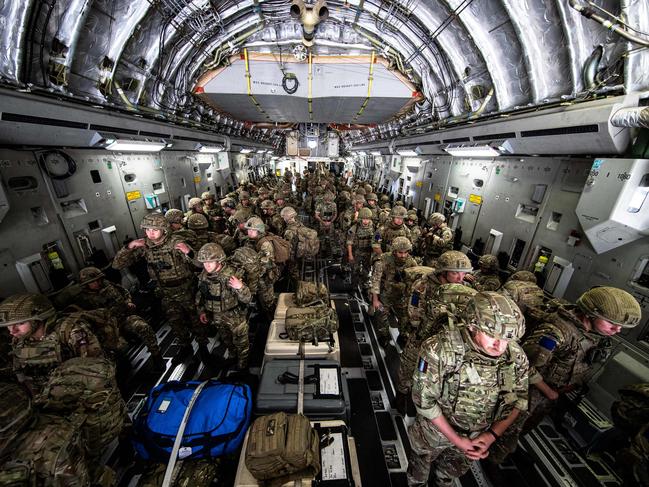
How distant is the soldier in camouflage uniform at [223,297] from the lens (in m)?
3.65

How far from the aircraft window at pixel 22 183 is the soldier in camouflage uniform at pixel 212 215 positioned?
4.02 metres

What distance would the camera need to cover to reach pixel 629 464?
254cm

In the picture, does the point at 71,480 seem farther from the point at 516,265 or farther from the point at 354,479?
the point at 516,265

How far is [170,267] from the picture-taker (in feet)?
14.2

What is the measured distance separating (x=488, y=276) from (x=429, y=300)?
2656mm

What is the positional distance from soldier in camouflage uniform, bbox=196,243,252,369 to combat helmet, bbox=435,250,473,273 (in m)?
3.04

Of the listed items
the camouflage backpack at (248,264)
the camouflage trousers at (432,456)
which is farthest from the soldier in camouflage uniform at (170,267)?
the camouflage trousers at (432,456)

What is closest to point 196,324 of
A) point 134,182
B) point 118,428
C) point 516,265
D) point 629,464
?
point 118,428

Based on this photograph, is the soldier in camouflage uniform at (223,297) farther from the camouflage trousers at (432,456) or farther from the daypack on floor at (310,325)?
the camouflage trousers at (432,456)

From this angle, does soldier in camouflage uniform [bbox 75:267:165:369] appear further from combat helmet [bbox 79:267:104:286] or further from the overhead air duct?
the overhead air duct

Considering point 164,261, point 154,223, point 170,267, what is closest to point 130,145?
point 154,223

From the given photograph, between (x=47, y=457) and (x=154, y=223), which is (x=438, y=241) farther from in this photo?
(x=47, y=457)

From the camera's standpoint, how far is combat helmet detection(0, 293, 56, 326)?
2.48 m

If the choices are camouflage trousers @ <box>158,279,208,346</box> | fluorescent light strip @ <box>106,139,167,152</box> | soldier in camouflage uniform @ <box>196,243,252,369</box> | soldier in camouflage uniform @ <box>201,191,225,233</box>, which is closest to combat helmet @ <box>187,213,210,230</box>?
soldier in camouflage uniform @ <box>201,191,225,233</box>
